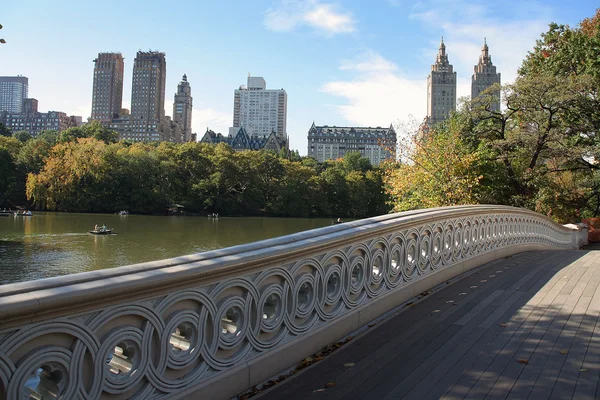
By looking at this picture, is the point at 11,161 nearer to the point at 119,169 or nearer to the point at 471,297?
the point at 119,169

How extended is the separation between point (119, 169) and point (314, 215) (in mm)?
30355

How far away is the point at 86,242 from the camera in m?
37.8

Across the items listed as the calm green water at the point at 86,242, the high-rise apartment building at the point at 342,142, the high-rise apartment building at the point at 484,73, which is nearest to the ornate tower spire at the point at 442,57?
the high-rise apartment building at the point at 484,73

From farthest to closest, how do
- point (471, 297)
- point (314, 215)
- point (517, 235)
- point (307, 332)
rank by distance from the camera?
point (314, 215) < point (517, 235) < point (471, 297) < point (307, 332)

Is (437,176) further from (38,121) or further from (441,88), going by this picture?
(38,121)

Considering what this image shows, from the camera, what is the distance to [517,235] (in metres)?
10.4

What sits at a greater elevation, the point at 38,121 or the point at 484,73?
the point at 484,73

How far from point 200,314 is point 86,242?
126 feet

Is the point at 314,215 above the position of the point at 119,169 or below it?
below

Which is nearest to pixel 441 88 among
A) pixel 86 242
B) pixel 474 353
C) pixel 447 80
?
pixel 447 80

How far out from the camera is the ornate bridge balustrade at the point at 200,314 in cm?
215

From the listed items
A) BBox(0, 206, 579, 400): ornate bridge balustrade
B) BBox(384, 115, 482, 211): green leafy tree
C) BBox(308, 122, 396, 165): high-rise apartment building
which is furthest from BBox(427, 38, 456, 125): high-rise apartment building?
BBox(0, 206, 579, 400): ornate bridge balustrade

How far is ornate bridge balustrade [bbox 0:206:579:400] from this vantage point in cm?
215

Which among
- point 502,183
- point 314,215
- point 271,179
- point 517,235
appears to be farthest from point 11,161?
point 517,235
